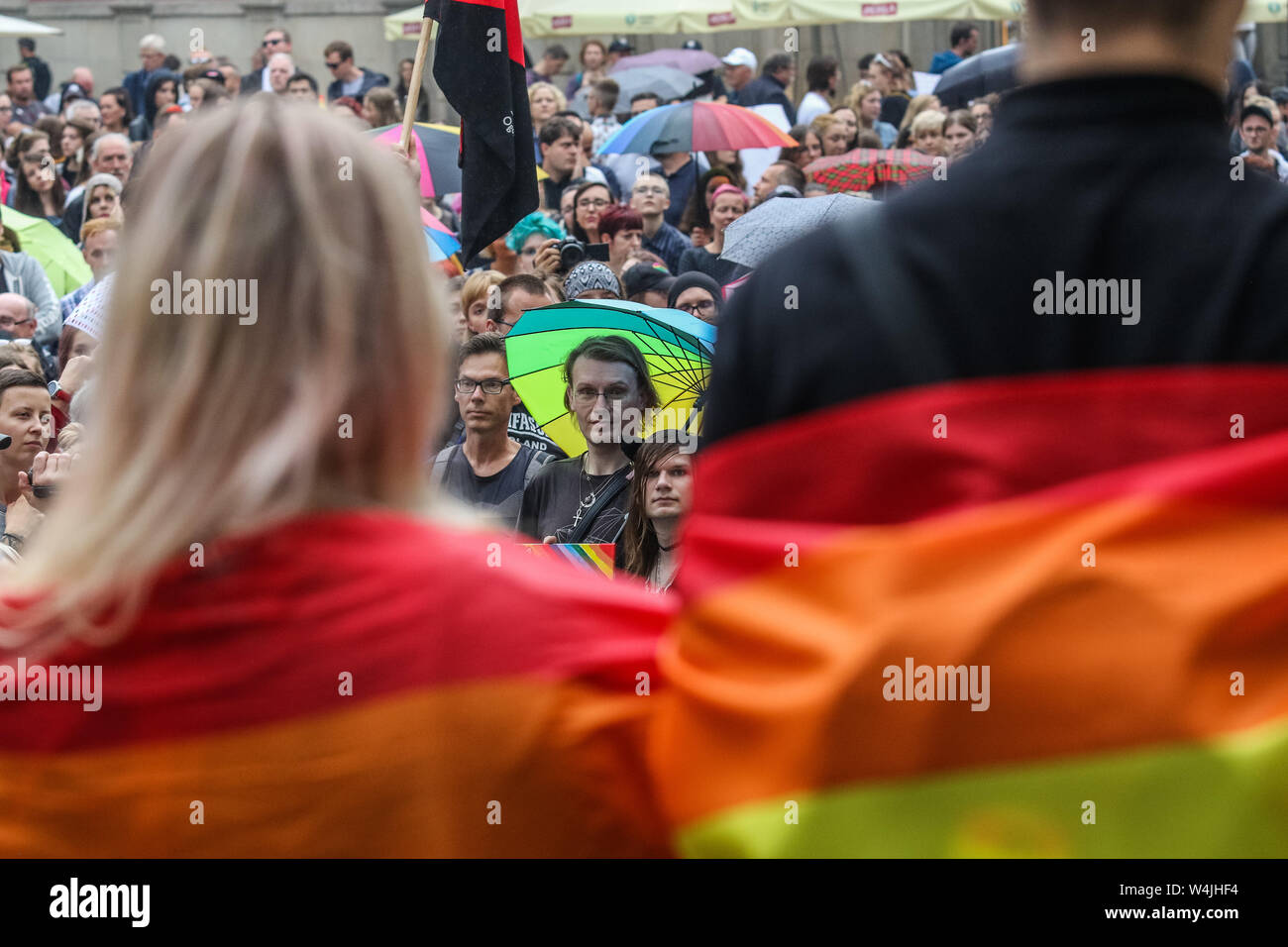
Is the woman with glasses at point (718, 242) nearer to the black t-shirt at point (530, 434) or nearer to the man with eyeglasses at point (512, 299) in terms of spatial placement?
the man with eyeglasses at point (512, 299)

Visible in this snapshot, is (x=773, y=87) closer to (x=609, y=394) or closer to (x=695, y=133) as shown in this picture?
(x=695, y=133)

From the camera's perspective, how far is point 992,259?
1.57 meters

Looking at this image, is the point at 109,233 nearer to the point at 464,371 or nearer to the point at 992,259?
the point at 464,371

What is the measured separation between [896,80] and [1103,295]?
560 inches

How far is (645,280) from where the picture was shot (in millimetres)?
7750

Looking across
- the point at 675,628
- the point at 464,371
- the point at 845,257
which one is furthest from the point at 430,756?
the point at 464,371

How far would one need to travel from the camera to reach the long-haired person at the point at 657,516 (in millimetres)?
4793

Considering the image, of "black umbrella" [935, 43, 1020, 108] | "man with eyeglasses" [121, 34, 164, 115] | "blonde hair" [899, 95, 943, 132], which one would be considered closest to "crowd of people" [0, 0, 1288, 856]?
"blonde hair" [899, 95, 943, 132]

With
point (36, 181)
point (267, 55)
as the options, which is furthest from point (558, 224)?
point (267, 55)

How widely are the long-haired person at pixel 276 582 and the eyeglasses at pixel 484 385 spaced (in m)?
4.07

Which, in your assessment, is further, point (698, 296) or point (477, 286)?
point (477, 286)

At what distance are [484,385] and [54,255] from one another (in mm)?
4568

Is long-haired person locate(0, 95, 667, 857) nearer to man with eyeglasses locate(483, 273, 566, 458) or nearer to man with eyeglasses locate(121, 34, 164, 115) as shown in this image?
man with eyeglasses locate(483, 273, 566, 458)

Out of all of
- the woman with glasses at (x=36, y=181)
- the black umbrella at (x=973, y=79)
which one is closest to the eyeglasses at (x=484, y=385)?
the woman with glasses at (x=36, y=181)
